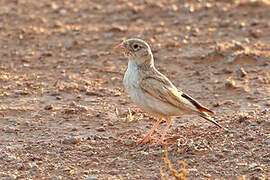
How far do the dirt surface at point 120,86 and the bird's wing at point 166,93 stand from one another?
0.41m

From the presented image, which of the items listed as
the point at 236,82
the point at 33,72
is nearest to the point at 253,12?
the point at 236,82

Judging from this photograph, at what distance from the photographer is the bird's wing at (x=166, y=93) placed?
258 inches

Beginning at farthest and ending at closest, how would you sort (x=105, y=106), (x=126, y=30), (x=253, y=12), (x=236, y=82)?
1. (x=253, y=12)
2. (x=126, y=30)
3. (x=236, y=82)
4. (x=105, y=106)

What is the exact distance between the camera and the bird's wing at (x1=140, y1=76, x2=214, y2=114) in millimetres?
6551

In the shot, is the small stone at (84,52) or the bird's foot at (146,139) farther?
the small stone at (84,52)

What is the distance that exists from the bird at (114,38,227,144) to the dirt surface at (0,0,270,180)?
35 cm

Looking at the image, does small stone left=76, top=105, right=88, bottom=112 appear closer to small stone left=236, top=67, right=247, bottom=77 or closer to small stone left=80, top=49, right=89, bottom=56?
small stone left=80, top=49, right=89, bottom=56

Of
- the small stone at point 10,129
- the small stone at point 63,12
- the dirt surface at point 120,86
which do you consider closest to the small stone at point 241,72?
the dirt surface at point 120,86

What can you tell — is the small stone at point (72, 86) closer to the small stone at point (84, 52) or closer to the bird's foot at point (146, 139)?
the small stone at point (84, 52)

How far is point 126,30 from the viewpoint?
1125 cm

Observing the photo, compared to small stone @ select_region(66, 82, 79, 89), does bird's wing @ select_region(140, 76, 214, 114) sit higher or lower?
higher

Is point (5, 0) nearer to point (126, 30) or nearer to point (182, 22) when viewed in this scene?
point (126, 30)

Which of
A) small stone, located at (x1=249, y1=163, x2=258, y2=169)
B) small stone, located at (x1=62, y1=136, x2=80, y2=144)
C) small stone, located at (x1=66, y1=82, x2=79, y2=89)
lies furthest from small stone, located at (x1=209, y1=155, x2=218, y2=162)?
small stone, located at (x1=66, y1=82, x2=79, y2=89)

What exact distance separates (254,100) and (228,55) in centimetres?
183
